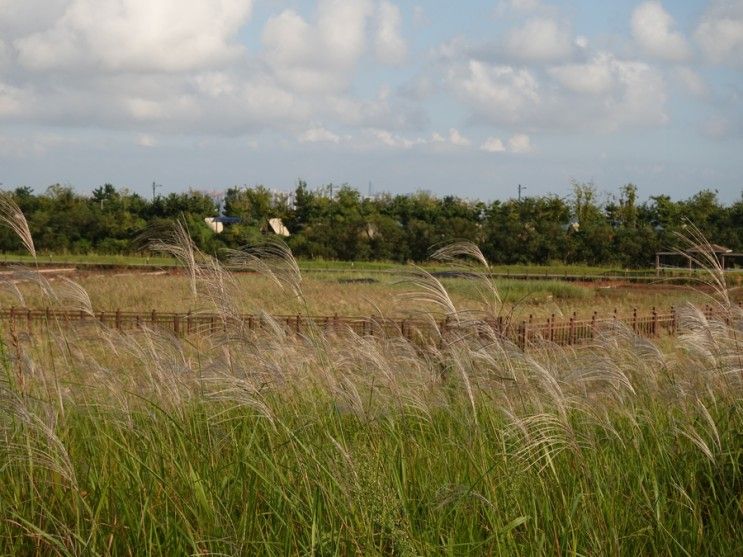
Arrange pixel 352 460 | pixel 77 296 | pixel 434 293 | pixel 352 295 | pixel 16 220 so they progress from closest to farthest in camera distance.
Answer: pixel 352 460 < pixel 434 293 < pixel 16 220 < pixel 77 296 < pixel 352 295

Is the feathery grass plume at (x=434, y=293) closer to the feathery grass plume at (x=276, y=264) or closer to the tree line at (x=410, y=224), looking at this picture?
the feathery grass plume at (x=276, y=264)

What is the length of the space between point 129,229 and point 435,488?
137 ft

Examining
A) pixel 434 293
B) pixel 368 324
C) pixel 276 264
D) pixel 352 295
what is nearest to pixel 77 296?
pixel 276 264

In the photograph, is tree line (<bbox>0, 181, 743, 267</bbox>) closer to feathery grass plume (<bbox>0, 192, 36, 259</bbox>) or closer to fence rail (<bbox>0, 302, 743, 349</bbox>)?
→ fence rail (<bbox>0, 302, 743, 349</bbox>)

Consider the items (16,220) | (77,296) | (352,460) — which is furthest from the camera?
(77,296)

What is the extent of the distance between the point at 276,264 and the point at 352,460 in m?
1.47

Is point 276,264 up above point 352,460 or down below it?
above

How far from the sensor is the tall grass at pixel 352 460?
309cm

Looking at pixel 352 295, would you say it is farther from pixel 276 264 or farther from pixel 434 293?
pixel 434 293

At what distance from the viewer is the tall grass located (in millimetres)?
3086

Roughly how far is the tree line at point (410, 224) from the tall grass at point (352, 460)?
3418cm

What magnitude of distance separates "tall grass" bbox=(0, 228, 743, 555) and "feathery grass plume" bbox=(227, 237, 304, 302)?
0.03m

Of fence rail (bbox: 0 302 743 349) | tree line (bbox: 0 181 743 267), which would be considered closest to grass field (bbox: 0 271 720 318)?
fence rail (bbox: 0 302 743 349)

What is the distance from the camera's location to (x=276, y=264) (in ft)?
14.2
